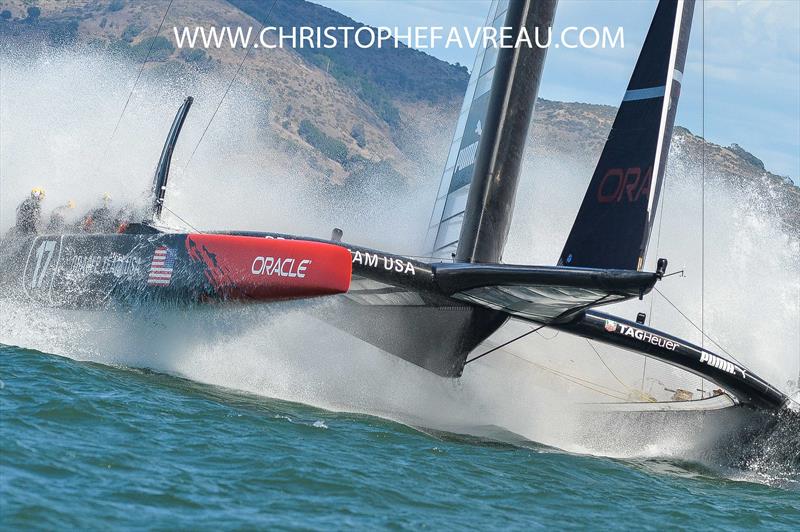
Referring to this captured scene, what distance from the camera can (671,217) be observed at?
17859 millimetres

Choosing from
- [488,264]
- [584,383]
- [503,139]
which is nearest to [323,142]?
[584,383]

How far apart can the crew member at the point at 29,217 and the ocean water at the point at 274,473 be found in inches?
116

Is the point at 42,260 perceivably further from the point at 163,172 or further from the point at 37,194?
the point at 37,194

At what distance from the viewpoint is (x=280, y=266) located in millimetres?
6816

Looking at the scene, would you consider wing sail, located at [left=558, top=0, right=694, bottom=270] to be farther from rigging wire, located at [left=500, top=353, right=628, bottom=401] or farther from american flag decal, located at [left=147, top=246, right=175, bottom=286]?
american flag decal, located at [left=147, top=246, right=175, bottom=286]

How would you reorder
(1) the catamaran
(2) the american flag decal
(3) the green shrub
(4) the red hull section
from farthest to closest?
1. (3) the green shrub
2. (2) the american flag decal
3. (1) the catamaran
4. (4) the red hull section

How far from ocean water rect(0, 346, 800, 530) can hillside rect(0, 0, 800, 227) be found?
54143mm

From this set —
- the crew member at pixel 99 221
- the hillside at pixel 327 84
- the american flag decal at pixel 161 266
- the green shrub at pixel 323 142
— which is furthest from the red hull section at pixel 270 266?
the green shrub at pixel 323 142

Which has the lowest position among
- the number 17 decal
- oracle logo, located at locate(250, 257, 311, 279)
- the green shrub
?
the number 17 decal

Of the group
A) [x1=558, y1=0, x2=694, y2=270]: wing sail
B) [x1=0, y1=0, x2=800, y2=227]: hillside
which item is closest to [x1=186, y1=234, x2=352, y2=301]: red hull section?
[x1=558, y1=0, x2=694, y2=270]: wing sail

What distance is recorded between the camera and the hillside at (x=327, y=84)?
67750mm

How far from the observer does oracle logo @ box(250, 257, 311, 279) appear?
6.71 metres

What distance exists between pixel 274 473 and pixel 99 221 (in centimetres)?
465

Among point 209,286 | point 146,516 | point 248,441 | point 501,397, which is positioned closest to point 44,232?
point 209,286
